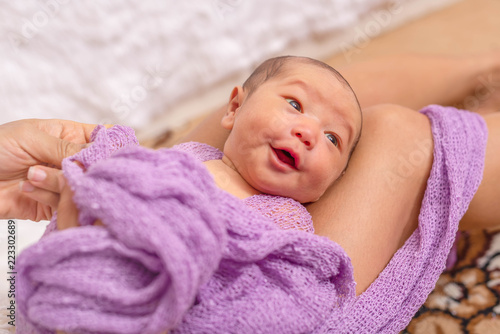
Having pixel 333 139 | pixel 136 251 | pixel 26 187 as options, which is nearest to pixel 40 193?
pixel 26 187

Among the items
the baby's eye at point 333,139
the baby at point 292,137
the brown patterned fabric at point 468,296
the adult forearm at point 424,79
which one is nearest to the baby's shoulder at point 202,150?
the baby at point 292,137

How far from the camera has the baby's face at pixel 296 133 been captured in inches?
36.4

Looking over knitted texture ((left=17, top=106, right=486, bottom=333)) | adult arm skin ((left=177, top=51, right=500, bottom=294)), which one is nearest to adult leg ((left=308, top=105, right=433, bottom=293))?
adult arm skin ((left=177, top=51, right=500, bottom=294))

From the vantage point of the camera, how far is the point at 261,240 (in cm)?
72

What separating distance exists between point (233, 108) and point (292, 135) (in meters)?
0.24

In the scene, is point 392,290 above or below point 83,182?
below

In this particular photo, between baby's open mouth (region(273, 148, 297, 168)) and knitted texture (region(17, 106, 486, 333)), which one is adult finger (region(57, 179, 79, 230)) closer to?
knitted texture (region(17, 106, 486, 333))

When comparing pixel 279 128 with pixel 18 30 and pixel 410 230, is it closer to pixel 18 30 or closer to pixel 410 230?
pixel 410 230

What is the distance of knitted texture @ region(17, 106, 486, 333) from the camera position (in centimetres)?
62

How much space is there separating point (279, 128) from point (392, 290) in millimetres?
386

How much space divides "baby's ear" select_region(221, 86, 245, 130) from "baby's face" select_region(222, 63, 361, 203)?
3 cm

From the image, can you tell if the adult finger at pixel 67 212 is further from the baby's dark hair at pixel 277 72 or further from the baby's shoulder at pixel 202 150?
the baby's dark hair at pixel 277 72

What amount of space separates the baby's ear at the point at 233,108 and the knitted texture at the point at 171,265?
0.29m

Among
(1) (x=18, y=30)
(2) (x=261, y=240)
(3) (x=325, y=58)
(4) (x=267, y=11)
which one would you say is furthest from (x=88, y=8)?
(2) (x=261, y=240)
